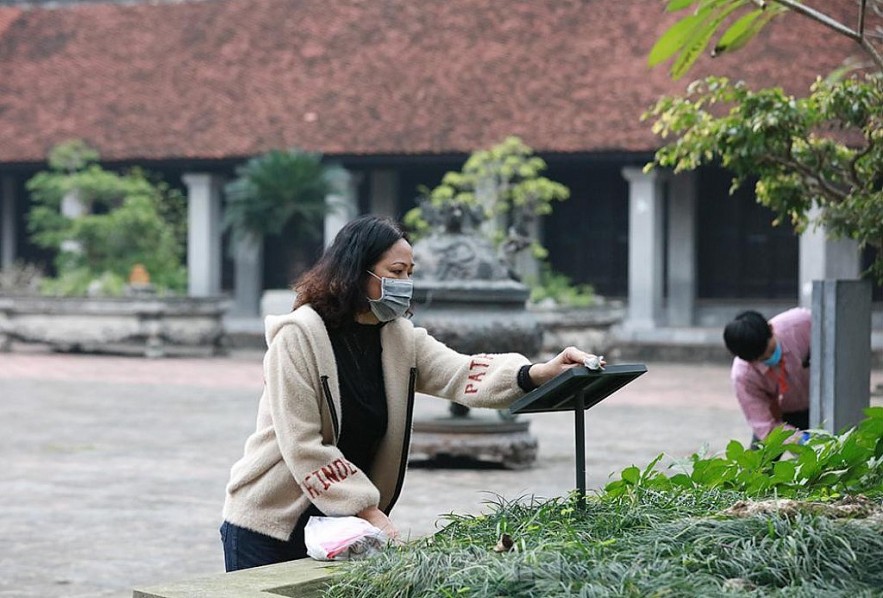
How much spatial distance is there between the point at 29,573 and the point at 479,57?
2184cm

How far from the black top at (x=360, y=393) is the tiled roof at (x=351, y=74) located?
20.8m

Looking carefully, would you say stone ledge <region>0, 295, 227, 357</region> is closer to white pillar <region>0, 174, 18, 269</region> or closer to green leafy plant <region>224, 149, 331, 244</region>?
green leafy plant <region>224, 149, 331, 244</region>

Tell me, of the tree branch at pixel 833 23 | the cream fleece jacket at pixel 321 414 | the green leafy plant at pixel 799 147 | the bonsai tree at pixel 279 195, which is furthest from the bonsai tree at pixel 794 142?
the bonsai tree at pixel 279 195

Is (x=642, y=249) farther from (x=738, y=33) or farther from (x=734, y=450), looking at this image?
(x=734, y=450)

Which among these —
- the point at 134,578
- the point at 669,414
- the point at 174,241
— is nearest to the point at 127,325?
the point at 174,241

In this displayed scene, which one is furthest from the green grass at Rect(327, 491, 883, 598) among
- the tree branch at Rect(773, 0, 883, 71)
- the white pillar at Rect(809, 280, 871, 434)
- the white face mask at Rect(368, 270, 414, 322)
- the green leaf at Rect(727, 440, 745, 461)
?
the white pillar at Rect(809, 280, 871, 434)

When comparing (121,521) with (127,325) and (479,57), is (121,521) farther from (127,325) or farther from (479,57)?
(479,57)

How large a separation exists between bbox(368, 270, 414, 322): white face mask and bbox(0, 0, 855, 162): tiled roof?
822 inches

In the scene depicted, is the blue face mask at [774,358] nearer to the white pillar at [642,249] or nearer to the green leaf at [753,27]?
the green leaf at [753,27]

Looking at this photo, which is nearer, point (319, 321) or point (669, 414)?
point (319, 321)

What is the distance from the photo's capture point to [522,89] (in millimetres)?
26609

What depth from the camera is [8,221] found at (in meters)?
31.6

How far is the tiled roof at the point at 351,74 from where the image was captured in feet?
83.9

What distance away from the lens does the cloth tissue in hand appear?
11.9 ft
